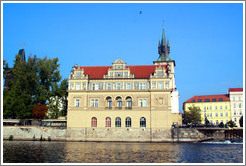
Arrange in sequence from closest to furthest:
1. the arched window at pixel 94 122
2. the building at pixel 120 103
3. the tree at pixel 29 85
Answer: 1. the building at pixel 120 103
2. the arched window at pixel 94 122
3. the tree at pixel 29 85

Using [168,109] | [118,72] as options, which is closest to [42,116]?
[118,72]

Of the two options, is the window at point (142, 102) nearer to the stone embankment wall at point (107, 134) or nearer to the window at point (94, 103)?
the stone embankment wall at point (107, 134)

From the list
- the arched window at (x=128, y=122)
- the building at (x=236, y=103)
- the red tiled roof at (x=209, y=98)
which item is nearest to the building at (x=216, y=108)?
the red tiled roof at (x=209, y=98)

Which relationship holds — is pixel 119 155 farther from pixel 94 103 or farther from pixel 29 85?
pixel 29 85

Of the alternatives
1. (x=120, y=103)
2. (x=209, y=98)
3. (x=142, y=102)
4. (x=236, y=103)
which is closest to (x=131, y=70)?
(x=120, y=103)

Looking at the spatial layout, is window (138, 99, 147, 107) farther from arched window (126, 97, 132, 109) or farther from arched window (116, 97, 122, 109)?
arched window (116, 97, 122, 109)

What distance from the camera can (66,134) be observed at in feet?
177

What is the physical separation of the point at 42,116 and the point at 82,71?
1401 cm

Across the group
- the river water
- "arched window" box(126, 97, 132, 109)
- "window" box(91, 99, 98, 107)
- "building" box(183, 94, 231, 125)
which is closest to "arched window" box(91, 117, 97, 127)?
"window" box(91, 99, 98, 107)

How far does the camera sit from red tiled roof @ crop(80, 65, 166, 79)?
2208 inches

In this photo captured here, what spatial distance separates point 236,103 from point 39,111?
212ft

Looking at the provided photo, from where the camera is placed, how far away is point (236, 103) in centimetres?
8988

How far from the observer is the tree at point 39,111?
58438mm

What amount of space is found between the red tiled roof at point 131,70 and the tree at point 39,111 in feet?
40.8
